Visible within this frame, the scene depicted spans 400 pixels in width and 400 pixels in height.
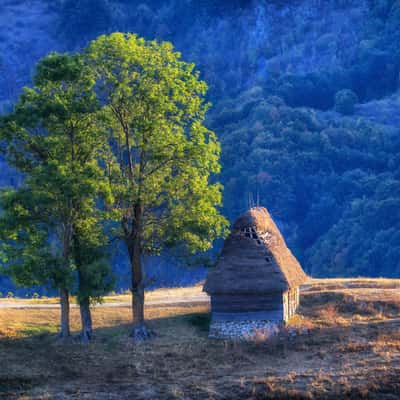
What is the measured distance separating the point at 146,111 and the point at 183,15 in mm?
135925

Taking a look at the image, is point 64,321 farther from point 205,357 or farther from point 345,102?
point 345,102

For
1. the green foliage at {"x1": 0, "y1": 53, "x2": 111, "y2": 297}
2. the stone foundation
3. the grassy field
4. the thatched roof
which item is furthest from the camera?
the thatched roof

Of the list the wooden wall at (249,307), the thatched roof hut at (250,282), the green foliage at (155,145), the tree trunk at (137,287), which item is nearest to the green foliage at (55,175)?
the green foliage at (155,145)

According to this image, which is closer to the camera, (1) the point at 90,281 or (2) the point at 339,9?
(1) the point at 90,281

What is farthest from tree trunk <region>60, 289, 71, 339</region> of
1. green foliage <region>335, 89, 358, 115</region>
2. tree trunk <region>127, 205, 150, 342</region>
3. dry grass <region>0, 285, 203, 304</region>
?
green foliage <region>335, 89, 358, 115</region>

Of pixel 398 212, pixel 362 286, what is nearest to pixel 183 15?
pixel 398 212

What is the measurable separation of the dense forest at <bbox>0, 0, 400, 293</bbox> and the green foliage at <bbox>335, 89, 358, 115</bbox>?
0.73 feet

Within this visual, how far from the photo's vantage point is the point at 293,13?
545 feet

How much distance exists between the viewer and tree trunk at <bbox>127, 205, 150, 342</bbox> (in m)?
39.9

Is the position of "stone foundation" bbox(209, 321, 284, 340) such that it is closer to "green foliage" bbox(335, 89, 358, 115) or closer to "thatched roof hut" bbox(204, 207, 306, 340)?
"thatched roof hut" bbox(204, 207, 306, 340)

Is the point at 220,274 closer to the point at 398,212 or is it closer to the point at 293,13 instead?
the point at 398,212

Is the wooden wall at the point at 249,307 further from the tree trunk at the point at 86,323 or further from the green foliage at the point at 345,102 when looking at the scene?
the green foliage at the point at 345,102

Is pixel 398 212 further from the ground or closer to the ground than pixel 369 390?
further from the ground

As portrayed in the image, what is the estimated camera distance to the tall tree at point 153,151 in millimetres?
39156
